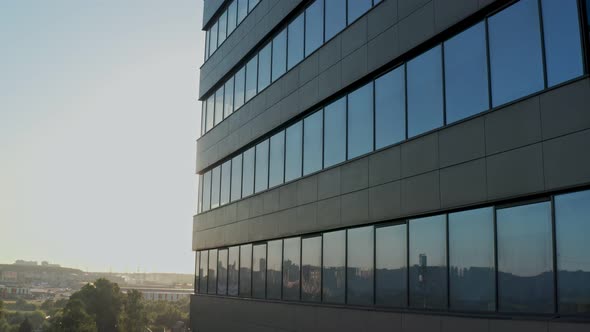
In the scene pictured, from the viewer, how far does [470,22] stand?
15891 millimetres

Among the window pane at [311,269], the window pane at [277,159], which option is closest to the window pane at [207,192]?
the window pane at [277,159]

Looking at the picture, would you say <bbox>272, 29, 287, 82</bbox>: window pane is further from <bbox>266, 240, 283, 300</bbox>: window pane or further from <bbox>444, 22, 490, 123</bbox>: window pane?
<bbox>444, 22, 490, 123</bbox>: window pane

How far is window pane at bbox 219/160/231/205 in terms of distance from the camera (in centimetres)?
3302

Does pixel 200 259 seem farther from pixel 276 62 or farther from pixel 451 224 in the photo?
pixel 451 224

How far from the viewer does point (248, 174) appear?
99.7ft

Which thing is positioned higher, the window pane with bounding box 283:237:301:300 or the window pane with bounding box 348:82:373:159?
the window pane with bounding box 348:82:373:159

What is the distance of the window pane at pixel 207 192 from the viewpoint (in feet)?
118

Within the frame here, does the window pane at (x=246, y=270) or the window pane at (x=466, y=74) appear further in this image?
the window pane at (x=246, y=270)

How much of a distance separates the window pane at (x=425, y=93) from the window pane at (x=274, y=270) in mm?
9907

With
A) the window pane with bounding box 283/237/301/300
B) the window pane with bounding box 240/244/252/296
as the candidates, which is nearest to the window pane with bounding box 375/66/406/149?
the window pane with bounding box 283/237/301/300

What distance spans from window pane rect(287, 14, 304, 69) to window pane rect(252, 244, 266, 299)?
7.71 meters

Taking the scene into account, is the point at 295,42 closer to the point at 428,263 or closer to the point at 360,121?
the point at 360,121

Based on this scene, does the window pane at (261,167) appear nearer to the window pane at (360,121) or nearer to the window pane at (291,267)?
the window pane at (291,267)

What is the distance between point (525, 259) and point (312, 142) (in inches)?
454
